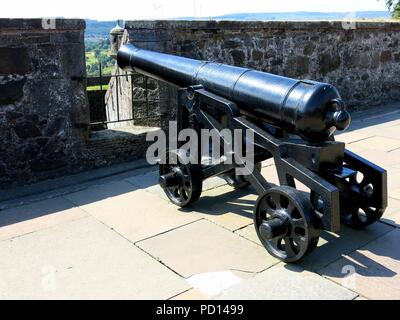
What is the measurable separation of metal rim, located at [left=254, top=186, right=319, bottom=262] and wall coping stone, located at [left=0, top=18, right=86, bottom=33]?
116 inches

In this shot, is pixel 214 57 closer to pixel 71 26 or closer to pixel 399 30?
pixel 71 26

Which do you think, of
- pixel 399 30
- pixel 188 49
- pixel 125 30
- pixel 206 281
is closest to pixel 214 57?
Answer: pixel 188 49

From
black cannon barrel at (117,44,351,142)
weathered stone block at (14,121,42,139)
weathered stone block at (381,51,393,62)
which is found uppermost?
weathered stone block at (381,51,393,62)

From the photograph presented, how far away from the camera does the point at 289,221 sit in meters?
3.26

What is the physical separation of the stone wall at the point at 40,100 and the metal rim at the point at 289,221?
268 centimetres

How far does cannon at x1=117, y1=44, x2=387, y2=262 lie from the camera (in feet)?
10.6

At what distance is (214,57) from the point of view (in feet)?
21.6

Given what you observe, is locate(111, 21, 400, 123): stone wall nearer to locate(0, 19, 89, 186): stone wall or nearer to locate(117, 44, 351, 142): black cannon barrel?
locate(0, 19, 89, 186): stone wall

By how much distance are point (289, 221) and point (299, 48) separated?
16.5 ft

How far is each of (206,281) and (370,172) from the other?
152 cm

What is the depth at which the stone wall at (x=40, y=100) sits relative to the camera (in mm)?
4793

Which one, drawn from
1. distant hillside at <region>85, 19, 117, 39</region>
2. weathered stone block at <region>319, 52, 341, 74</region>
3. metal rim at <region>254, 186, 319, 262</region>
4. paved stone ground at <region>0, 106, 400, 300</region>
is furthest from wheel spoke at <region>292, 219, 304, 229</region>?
weathered stone block at <region>319, 52, 341, 74</region>

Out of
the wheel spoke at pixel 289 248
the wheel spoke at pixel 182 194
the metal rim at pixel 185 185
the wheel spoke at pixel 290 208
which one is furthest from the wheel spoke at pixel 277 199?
the wheel spoke at pixel 182 194

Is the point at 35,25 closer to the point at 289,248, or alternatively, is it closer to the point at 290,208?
the point at 290,208
